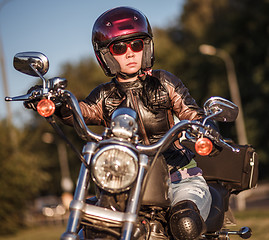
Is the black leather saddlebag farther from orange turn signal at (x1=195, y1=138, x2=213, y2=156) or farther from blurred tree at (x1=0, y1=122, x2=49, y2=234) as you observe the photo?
blurred tree at (x1=0, y1=122, x2=49, y2=234)

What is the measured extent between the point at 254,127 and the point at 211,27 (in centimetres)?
1337

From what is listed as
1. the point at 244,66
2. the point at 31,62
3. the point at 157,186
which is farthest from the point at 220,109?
the point at 244,66

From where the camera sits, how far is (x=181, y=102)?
4.00 metres

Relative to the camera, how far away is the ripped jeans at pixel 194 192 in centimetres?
374

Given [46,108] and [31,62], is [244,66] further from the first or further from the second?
[46,108]

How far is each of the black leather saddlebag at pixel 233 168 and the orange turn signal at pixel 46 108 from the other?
5.83 ft

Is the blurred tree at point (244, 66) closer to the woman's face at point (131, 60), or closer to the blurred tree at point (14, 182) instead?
the blurred tree at point (14, 182)

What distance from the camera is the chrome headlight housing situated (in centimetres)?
294

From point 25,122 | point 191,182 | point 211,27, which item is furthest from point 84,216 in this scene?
point 211,27

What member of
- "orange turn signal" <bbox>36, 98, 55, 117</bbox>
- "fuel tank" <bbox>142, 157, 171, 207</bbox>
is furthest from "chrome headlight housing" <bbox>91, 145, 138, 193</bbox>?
"orange turn signal" <bbox>36, 98, 55, 117</bbox>

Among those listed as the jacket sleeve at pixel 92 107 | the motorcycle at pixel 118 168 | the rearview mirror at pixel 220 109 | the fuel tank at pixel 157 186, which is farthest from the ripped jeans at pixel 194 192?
the jacket sleeve at pixel 92 107

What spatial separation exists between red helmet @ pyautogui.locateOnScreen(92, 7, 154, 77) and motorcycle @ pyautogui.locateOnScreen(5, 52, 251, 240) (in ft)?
1.99

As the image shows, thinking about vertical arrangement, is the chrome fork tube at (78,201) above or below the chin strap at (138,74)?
below

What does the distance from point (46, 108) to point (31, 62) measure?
0.40 meters
